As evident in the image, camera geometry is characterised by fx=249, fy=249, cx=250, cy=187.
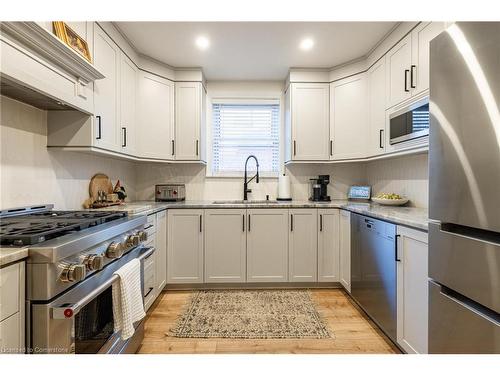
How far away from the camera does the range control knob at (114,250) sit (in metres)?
1.21

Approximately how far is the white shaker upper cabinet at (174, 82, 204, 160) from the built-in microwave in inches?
80.4

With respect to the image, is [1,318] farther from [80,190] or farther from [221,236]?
[221,236]

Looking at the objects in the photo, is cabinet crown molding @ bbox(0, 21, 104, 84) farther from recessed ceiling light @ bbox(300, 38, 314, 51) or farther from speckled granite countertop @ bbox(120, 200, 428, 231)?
recessed ceiling light @ bbox(300, 38, 314, 51)

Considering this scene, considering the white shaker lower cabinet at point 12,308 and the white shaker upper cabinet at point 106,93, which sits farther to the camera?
the white shaker upper cabinet at point 106,93

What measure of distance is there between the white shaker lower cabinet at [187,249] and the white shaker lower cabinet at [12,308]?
1803 mm

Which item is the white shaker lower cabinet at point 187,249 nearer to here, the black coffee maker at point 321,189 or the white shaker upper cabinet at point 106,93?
the white shaker upper cabinet at point 106,93

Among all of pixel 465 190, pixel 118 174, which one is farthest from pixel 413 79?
pixel 118 174

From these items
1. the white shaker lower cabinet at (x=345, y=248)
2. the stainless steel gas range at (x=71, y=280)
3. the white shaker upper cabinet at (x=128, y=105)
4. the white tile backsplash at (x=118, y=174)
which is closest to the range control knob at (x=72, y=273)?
the stainless steel gas range at (x=71, y=280)

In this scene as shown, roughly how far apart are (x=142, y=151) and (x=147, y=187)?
66 centimetres

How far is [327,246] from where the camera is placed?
2680mm

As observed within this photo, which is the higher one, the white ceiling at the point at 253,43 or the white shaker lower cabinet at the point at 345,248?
the white ceiling at the point at 253,43

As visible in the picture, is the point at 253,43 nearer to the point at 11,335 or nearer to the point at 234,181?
the point at 234,181

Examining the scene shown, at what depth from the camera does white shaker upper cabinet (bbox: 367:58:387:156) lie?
2.45 meters

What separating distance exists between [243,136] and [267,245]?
1.55 metres
